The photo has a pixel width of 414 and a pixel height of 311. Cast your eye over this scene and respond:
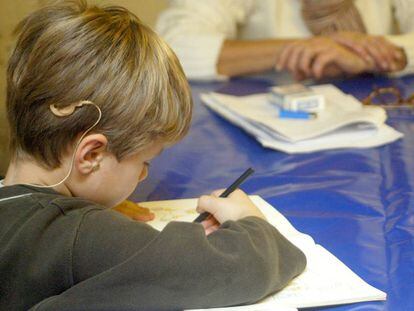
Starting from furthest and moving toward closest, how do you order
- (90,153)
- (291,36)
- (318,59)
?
(291,36) < (318,59) < (90,153)

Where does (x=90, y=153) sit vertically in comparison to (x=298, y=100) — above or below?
above

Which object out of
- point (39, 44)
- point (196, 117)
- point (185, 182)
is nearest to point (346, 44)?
point (196, 117)

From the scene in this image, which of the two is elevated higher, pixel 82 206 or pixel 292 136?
pixel 82 206

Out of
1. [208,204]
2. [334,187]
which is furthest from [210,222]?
[334,187]

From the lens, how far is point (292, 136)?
3.67 feet

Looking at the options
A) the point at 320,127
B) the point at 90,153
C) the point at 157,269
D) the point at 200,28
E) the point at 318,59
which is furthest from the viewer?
the point at 200,28

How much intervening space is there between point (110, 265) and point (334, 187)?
17.3 inches

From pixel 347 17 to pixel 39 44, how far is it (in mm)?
1210

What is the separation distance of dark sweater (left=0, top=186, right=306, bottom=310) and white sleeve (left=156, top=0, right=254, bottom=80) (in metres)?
0.98

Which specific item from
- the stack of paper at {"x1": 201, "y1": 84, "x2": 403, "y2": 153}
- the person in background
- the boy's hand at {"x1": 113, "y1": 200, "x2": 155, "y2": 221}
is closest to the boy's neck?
the boy's hand at {"x1": 113, "y1": 200, "x2": 155, "y2": 221}

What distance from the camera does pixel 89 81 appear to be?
2.23 ft

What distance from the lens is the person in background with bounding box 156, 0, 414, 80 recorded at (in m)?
1.53

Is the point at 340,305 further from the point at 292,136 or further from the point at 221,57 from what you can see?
the point at 221,57

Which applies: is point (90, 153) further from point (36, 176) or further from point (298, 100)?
point (298, 100)
